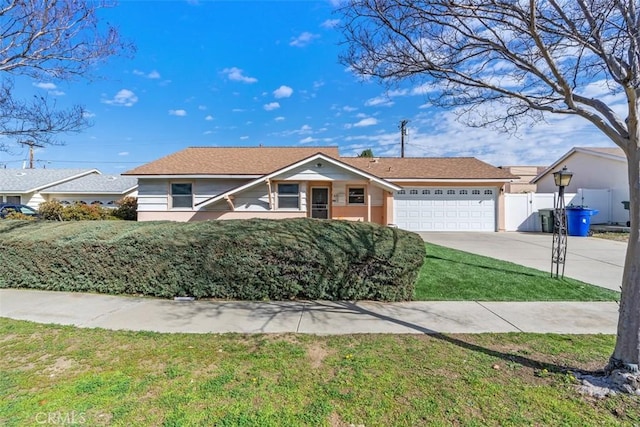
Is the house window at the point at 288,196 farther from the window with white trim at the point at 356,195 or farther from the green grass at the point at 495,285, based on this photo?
the green grass at the point at 495,285

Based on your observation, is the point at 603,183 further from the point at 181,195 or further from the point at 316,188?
the point at 181,195

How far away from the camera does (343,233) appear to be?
6.23 metres

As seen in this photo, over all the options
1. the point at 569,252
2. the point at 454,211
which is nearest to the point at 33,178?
the point at 454,211

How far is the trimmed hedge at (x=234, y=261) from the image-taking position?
5.98 metres

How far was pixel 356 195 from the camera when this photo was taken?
1552 cm

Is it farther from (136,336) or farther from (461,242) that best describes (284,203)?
(136,336)

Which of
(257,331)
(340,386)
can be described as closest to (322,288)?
(257,331)

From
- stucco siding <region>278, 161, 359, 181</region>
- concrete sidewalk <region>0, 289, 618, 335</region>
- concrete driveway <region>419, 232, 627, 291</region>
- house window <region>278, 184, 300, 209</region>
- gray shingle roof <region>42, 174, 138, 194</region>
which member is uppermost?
gray shingle roof <region>42, 174, 138, 194</region>

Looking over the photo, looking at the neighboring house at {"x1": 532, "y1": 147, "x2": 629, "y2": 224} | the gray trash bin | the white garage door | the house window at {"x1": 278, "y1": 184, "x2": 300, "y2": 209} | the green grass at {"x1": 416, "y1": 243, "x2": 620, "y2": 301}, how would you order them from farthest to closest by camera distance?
the neighboring house at {"x1": 532, "y1": 147, "x2": 629, "y2": 224} → the white garage door → the gray trash bin → the house window at {"x1": 278, "y1": 184, "x2": 300, "y2": 209} → the green grass at {"x1": 416, "y1": 243, "x2": 620, "y2": 301}

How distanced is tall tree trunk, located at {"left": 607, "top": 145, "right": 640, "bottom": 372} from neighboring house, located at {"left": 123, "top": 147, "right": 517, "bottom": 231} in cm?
1030

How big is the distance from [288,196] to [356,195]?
3609 millimetres

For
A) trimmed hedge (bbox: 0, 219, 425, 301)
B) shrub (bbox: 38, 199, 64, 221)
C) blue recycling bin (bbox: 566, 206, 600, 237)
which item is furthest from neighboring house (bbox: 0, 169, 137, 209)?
blue recycling bin (bbox: 566, 206, 600, 237)

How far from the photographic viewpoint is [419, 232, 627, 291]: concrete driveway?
26.2 ft

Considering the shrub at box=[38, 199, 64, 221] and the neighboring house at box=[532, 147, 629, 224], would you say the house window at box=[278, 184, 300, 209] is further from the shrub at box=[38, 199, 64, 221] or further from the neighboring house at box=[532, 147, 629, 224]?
the neighboring house at box=[532, 147, 629, 224]
